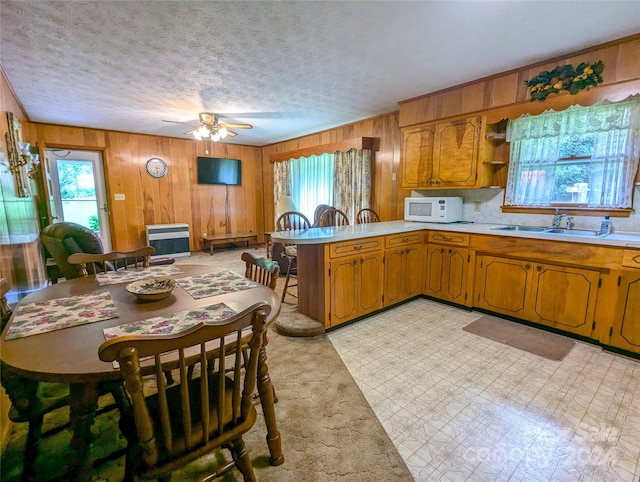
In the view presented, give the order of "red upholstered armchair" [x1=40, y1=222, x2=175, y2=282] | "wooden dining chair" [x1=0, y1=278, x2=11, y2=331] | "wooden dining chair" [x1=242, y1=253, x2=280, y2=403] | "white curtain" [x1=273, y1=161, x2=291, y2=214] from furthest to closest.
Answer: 1. "white curtain" [x1=273, y1=161, x2=291, y2=214]
2. "red upholstered armchair" [x1=40, y1=222, x2=175, y2=282]
3. "wooden dining chair" [x1=242, y1=253, x2=280, y2=403]
4. "wooden dining chair" [x1=0, y1=278, x2=11, y2=331]

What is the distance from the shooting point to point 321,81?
3186 millimetres

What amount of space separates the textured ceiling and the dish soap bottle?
1455 mm

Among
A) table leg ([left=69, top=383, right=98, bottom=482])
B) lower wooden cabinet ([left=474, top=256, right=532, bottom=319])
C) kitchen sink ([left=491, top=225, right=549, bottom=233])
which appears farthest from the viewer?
kitchen sink ([left=491, top=225, right=549, bottom=233])

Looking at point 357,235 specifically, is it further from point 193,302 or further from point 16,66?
point 16,66

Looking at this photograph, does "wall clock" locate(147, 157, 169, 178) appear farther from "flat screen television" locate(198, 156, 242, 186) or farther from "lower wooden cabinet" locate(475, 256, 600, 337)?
"lower wooden cabinet" locate(475, 256, 600, 337)

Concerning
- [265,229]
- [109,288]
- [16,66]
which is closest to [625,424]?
[109,288]

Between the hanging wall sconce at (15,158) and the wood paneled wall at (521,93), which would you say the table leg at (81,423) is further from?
the wood paneled wall at (521,93)

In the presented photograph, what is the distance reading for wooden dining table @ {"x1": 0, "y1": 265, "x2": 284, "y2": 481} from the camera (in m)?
0.94

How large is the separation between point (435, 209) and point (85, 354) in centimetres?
341

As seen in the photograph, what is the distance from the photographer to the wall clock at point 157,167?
5.98 m

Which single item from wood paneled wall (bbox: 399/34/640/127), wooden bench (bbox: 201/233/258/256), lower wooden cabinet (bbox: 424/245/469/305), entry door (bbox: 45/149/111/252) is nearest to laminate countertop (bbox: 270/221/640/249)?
Answer: lower wooden cabinet (bbox: 424/245/469/305)

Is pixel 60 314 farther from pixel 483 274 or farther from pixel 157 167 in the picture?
pixel 157 167

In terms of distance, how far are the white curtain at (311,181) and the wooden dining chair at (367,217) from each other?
2.93 ft

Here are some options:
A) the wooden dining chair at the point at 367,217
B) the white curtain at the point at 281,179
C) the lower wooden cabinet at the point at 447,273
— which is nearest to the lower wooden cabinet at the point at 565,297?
the lower wooden cabinet at the point at 447,273
